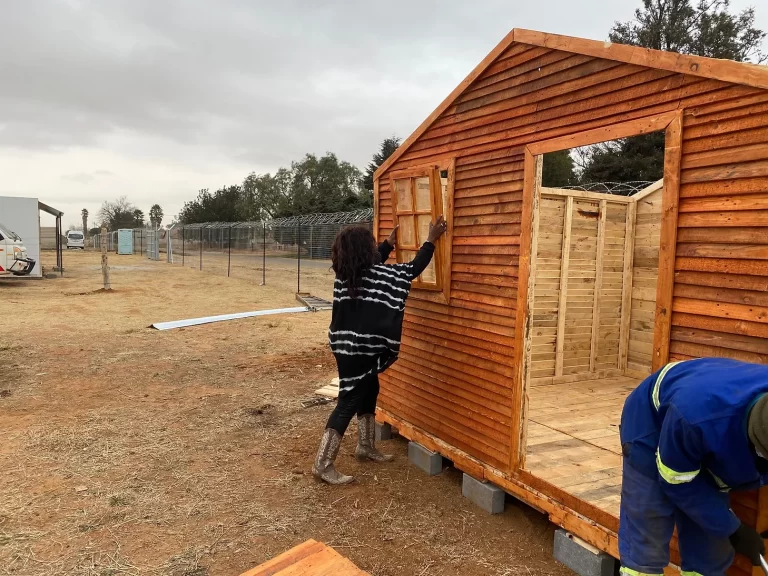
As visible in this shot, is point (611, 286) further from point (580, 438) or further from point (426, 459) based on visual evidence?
point (426, 459)

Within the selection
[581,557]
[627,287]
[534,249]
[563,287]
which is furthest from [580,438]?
[627,287]

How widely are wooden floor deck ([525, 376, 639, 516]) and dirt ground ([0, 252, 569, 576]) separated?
409 millimetres

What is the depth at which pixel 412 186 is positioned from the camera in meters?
4.60

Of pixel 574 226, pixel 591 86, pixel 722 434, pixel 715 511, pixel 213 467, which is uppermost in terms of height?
pixel 591 86

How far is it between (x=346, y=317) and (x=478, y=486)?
162 cm

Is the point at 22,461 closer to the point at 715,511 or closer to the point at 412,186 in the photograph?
the point at 412,186

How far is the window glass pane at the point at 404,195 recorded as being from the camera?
466 cm

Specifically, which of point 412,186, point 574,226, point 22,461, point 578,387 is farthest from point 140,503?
point 574,226

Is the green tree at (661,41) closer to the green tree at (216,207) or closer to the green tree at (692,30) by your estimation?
the green tree at (692,30)

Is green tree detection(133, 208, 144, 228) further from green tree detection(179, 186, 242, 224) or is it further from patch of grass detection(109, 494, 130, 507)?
patch of grass detection(109, 494, 130, 507)

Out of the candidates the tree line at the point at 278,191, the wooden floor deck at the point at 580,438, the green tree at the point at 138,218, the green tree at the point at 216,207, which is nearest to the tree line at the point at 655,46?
the wooden floor deck at the point at 580,438

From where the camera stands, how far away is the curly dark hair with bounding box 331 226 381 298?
13.3 ft

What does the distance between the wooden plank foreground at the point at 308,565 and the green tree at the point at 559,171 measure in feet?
99.7

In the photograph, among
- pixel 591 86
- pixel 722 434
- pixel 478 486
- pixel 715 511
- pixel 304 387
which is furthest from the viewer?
pixel 304 387
